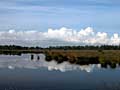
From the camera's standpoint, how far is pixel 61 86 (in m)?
36.7

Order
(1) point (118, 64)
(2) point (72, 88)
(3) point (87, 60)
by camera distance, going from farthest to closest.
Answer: (3) point (87, 60) → (1) point (118, 64) → (2) point (72, 88)

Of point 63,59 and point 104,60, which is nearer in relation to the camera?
point 104,60

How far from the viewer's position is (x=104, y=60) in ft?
242

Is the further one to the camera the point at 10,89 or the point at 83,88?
the point at 83,88

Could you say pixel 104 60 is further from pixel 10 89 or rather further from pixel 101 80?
pixel 10 89

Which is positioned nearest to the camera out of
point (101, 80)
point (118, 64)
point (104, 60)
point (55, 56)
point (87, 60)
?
point (101, 80)

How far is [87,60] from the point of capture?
259 ft

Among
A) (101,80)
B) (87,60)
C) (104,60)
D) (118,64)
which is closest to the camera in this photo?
(101,80)

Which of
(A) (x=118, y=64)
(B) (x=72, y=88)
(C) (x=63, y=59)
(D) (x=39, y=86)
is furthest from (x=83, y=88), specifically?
(C) (x=63, y=59)

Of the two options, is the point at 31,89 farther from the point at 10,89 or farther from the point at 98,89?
the point at 98,89

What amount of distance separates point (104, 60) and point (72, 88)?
128 ft

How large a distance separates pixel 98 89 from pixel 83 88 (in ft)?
6.34

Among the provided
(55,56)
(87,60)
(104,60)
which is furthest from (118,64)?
(55,56)

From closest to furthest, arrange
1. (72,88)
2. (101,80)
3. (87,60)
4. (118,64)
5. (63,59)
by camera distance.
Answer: (72,88) < (101,80) < (118,64) < (87,60) < (63,59)
